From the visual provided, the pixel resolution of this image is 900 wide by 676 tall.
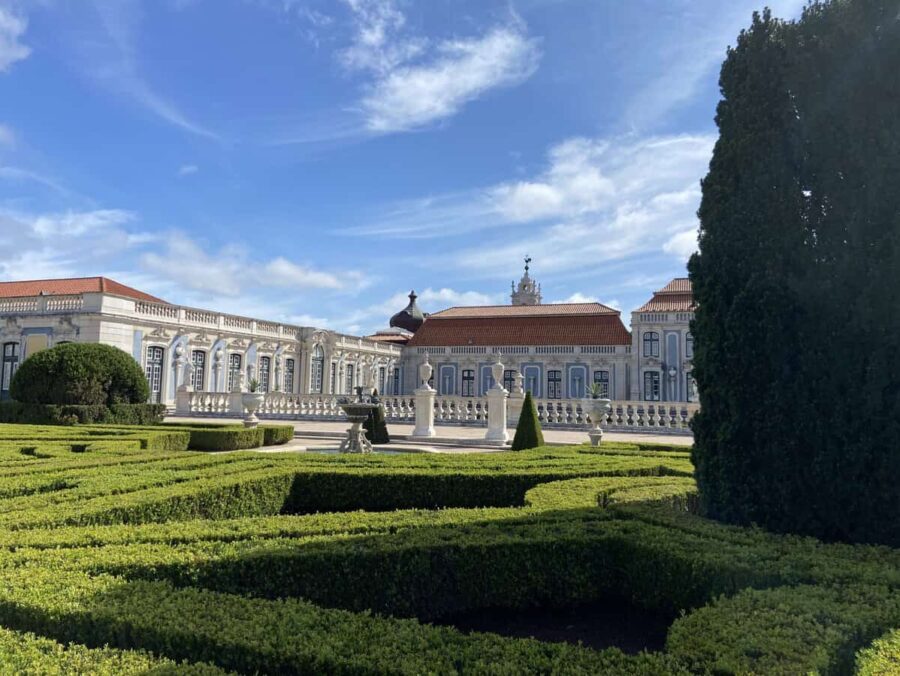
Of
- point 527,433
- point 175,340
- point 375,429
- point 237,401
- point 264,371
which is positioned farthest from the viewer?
point 264,371

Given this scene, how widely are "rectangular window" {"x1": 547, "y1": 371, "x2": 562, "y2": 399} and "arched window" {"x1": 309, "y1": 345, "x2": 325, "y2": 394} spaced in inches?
542

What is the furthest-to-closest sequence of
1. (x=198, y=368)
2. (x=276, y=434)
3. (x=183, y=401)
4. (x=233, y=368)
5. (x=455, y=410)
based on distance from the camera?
(x=233, y=368), (x=198, y=368), (x=183, y=401), (x=455, y=410), (x=276, y=434)

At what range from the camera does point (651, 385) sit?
36.8m

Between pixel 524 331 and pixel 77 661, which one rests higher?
pixel 524 331

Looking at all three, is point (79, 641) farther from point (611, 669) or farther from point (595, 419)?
point (595, 419)

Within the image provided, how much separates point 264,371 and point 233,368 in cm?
190

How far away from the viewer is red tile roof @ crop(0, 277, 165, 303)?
29.7 meters

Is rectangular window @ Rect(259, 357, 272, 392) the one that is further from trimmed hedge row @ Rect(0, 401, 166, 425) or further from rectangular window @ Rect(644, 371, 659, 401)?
rectangular window @ Rect(644, 371, 659, 401)

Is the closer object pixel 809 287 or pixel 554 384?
pixel 809 287

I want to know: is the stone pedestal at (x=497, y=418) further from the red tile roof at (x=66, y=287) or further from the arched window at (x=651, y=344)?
the arched window at (x=651, y=344)

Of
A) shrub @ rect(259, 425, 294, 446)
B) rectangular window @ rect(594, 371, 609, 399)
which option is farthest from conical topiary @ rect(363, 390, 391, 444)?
rectangular window @ rect(594, 371, 609, 399)

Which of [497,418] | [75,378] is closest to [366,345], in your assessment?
[497,418]

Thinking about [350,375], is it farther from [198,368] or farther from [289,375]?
[198,368]

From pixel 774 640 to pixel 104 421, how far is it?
53.6 ft
